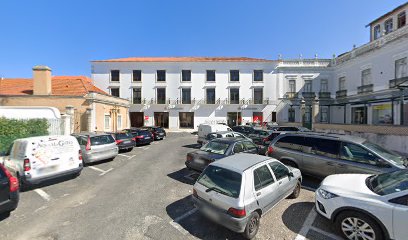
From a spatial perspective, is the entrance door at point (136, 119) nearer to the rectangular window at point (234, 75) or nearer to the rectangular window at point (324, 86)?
the rectangular window at point (234, 75)

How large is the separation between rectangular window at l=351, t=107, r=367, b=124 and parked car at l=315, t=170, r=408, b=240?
23144 mm

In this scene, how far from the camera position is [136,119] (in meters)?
29.6

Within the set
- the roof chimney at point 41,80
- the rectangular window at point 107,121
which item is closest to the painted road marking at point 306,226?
the rectangular window at point 107,121

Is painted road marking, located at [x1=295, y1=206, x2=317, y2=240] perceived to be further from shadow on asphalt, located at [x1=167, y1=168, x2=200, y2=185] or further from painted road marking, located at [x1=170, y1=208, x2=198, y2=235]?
shadow on asphalt, located at [x1=167, y1=168, x2=200, y2=185]

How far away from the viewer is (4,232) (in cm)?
379

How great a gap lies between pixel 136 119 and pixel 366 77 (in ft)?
101

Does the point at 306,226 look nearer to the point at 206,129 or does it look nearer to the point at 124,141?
the point at 206,129

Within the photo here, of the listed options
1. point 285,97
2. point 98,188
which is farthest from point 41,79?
point 285,97

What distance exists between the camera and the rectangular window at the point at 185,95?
2989 centimetres

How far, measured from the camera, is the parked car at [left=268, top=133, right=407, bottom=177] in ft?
17.1

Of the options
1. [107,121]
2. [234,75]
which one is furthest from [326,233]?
[234,75]

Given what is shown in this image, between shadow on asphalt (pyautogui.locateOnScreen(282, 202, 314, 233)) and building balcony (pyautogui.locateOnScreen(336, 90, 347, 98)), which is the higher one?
building balcony (pyautogui.locateOnScreen(336, 90, 347, 98))

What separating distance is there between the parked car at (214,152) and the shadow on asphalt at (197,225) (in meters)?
1.72

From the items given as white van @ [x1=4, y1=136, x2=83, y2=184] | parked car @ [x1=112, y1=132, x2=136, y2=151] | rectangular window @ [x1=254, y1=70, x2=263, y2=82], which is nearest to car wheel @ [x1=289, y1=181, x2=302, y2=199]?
white van @ [x1=4, y1=136, x2=83, y2=184]
